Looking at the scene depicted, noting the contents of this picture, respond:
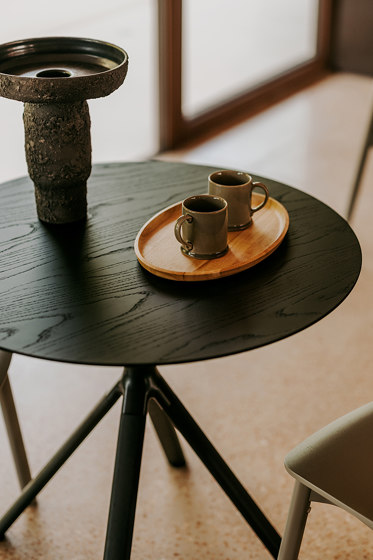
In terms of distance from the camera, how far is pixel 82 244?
1184mm

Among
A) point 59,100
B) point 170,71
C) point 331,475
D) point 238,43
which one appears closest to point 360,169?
point 170,71

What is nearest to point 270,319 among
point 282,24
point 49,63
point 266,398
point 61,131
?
point 61,131

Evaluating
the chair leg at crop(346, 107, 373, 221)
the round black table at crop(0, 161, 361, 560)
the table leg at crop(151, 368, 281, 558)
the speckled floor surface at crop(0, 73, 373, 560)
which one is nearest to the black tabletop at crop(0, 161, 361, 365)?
the round black table at crop(0, 161, 361, 560)

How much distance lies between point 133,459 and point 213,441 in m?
0.52

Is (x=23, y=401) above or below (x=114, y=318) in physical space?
below

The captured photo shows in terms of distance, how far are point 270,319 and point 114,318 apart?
210 mm

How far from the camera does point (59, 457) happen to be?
131 cm

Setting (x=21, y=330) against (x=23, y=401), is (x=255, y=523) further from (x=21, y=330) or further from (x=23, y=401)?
(x=23, y=401)

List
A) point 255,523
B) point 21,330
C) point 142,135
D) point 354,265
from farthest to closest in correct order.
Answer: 1. point 142,135
2. point 255,523
3. point 354,265
4. point 21,330

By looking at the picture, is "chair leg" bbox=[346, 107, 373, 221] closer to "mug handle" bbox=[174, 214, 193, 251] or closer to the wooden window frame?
the wooden window frame

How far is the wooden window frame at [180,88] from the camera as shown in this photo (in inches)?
109

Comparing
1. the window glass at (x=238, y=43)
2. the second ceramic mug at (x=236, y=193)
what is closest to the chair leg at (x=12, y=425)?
the second ceramic mug at (x=236, y=193)

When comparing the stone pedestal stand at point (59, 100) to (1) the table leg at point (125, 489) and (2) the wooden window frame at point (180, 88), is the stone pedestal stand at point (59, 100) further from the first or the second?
(2) the wooden window frame at point (180, 88)

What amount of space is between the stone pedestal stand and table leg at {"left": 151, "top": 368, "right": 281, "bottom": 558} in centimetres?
33
